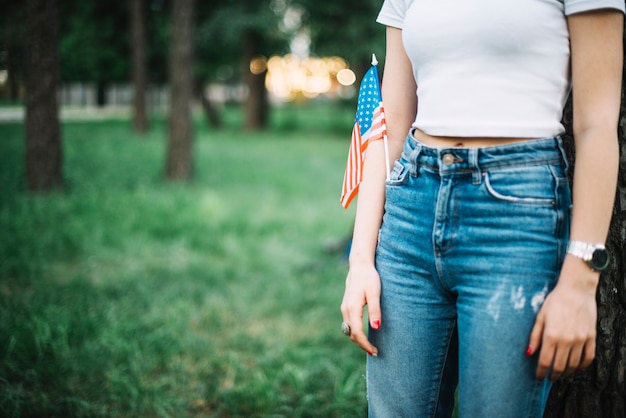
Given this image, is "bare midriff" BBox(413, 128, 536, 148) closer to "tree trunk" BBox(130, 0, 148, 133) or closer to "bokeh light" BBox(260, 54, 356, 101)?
"tree trunk" BBox(130, 0, 148, 133)

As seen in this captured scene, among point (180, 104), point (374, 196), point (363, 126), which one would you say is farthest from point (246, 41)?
point (374, 196)

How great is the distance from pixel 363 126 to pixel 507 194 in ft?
1.96

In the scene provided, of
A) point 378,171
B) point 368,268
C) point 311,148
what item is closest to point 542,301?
point 368,268

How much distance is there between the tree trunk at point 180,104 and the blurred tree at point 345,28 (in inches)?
425

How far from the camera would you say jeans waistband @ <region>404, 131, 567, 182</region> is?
1.18 metres

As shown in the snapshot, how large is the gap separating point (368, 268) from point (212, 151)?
13.4m

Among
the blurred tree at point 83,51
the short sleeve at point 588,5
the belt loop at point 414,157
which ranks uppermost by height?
the blurred tree at point 83,51

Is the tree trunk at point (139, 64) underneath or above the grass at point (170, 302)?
above

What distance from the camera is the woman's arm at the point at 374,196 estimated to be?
1.38 metres

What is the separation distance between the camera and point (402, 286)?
4.34ft

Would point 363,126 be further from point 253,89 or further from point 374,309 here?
point 253,89

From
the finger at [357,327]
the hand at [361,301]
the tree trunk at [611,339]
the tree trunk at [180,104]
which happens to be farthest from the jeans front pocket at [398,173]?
the tree trunk at [180,104]

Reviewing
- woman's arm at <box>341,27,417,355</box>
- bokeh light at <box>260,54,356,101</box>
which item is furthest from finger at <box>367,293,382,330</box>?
bokeh light at <box>260,54,356,101</box>

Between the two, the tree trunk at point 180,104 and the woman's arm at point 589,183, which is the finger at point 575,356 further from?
the tree trunk at point 180,104
